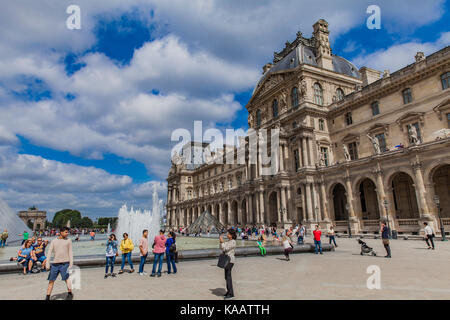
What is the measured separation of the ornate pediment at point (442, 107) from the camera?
87.5ft

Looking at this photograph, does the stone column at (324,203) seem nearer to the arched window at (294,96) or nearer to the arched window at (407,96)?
the arched window at (407,96)

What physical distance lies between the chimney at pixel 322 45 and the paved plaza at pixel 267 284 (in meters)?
39.9

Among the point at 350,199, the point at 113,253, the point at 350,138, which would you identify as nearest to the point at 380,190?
the point at 350,199

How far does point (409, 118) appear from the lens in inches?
1173

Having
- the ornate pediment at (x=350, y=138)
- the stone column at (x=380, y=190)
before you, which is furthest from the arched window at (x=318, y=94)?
the stone column at (x=380, y=190)

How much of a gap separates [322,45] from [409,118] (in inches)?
864

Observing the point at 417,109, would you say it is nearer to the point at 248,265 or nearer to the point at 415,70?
the point at 415,70

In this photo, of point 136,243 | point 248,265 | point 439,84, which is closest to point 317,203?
point 439,84

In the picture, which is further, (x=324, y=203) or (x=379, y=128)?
(x=324, y=203)

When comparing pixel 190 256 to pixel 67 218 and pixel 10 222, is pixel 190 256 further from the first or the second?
pixel 67 218

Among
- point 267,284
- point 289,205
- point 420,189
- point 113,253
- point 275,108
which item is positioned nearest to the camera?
point 267,284

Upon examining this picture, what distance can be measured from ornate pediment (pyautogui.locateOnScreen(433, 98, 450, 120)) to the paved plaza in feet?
72.9
